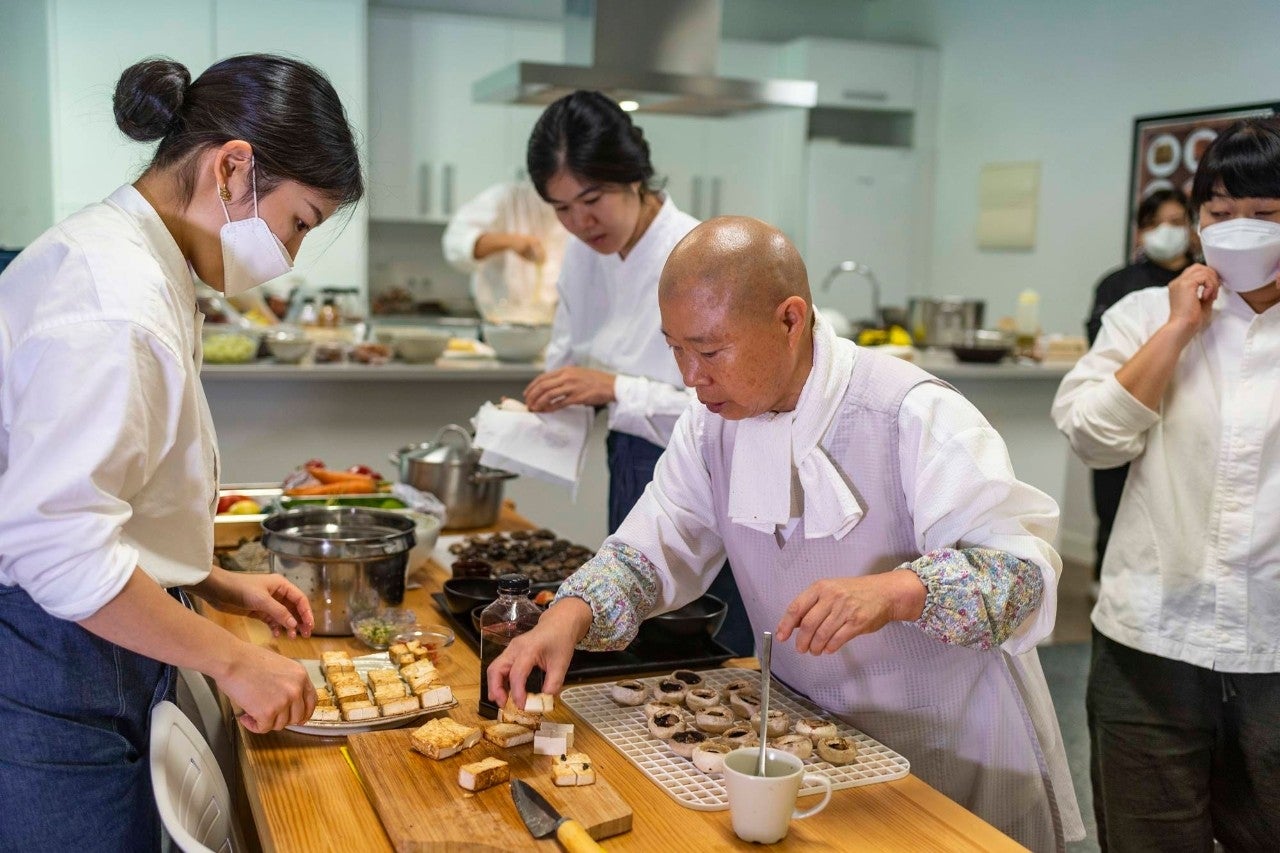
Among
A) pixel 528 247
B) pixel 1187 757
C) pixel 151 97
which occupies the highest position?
pixel 151 97

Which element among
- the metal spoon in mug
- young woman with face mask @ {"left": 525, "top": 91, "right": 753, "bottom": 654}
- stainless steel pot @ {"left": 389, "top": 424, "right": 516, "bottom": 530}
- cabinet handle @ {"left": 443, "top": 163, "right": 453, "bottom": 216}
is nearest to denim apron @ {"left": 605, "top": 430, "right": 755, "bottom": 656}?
young woman with face mask @ {"left": 525, "top": 91, "right": 753, "bottom": 654}

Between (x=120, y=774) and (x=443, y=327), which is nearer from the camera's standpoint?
(x=120, y=774)

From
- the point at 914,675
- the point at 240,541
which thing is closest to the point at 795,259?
the point at 914,675

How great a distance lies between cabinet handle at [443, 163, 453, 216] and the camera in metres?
6.71

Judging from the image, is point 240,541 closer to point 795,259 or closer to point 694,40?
point 795,259

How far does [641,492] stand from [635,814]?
145 centimetres

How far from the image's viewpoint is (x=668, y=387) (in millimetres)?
2633

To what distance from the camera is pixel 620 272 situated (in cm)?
278

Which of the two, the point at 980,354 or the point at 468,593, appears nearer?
the point at 468,593

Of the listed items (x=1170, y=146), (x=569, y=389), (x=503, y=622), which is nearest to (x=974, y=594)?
(x=503, y=622)

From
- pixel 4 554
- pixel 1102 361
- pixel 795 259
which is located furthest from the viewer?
pixel 1102 361

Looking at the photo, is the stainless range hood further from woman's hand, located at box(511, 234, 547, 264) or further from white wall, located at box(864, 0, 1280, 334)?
white wall, located at box(864, 0, 1280, 334)

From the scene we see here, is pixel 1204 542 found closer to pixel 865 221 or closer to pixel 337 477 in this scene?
pixel 337 477

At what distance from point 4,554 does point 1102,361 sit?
1.79 m
